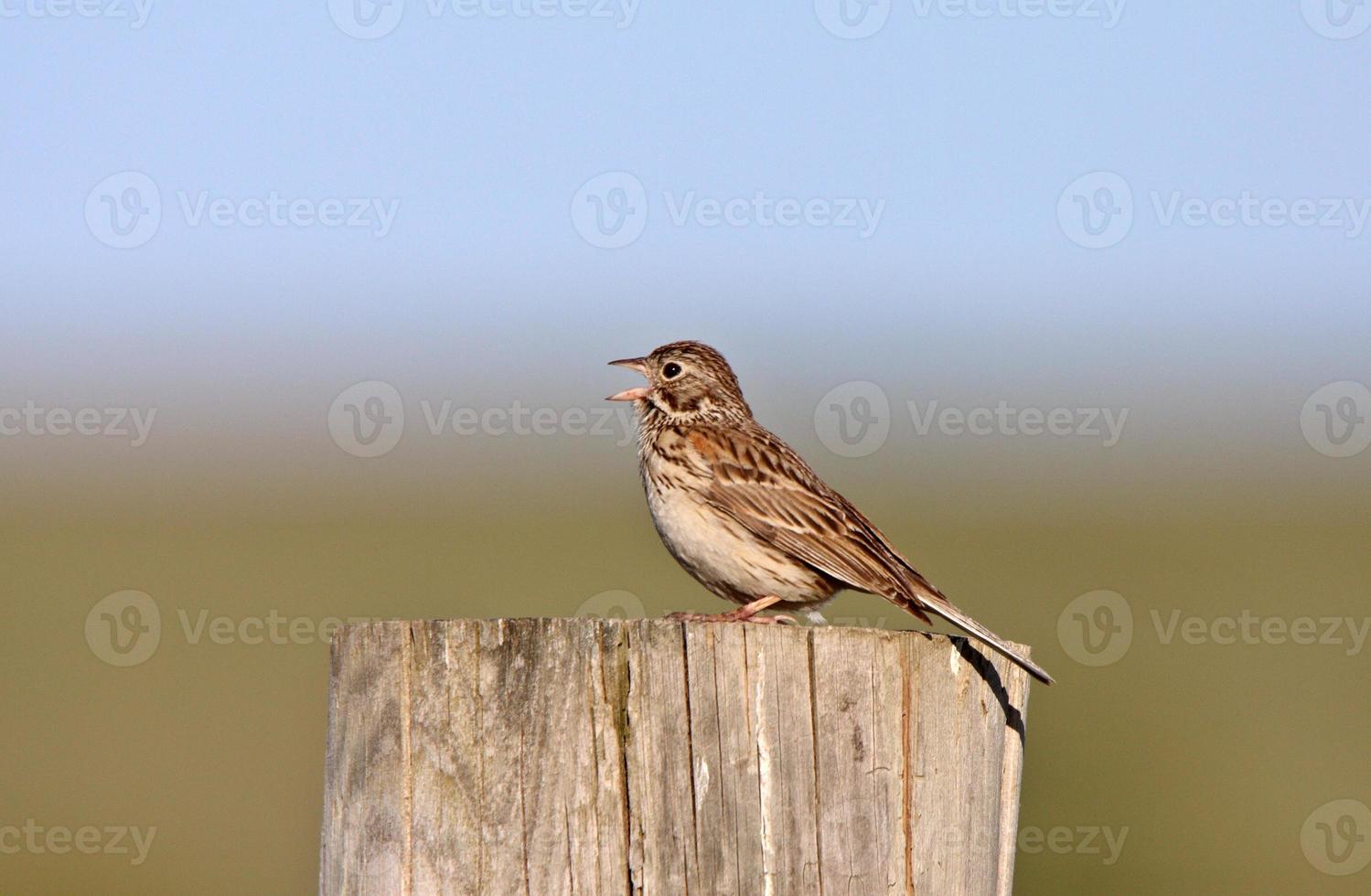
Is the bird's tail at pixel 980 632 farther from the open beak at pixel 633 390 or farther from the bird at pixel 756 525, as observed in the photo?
the open beak at pixel 633 390

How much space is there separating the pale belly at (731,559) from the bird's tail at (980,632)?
827mm

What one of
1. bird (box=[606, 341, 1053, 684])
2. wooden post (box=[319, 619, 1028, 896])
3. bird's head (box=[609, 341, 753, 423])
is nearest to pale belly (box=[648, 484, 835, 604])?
bird (box=[606, 341, 1053, 684])

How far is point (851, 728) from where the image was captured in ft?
13.4

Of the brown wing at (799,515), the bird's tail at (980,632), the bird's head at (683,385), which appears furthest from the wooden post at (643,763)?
the bird's head at (683,385)

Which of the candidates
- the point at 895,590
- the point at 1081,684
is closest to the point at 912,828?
the point at 895,590

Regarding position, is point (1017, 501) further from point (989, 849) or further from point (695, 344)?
point (989, 849)

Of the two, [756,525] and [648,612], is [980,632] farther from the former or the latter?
[648,612]

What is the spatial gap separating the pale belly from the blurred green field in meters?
3.27

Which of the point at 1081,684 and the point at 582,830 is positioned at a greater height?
the point at 1081,684

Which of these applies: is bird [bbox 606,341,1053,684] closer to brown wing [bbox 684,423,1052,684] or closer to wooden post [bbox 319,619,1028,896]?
brown wing [bbox 684,423,1052,684]

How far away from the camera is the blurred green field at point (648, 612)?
13164mm

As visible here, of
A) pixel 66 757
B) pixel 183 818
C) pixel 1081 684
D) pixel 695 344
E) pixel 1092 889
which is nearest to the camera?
pixel 695 344

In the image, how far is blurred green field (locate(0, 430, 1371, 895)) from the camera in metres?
13.2

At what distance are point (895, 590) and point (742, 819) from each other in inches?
111
